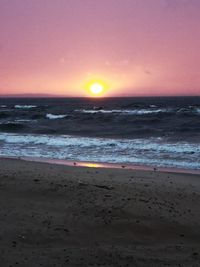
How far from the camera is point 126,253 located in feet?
15.0

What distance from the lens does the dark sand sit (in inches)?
175

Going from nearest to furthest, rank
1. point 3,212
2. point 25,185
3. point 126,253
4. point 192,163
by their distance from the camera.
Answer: point 126,253, point 3,212, point 25,185, point 192,163

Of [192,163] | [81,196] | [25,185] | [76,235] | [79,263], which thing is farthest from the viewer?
[192,163]

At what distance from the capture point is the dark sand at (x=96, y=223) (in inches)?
175

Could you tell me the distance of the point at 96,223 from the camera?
17.7 ft

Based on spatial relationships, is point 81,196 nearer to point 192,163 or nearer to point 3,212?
point 3,212

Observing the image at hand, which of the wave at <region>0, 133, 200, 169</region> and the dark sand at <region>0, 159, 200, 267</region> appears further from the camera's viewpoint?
the wave at <region>0, 133, 200, 169</region>

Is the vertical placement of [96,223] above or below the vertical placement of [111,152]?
above

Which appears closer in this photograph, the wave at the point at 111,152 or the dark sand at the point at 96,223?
the dark sand at the point at 96,223

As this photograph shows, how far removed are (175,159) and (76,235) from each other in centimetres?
861

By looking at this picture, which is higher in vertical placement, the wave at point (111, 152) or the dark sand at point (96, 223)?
the dark sand at point (96, 223)

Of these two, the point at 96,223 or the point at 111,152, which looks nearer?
the point at 96,223

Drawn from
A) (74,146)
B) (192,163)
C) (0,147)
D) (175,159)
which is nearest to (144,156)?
(175,159)

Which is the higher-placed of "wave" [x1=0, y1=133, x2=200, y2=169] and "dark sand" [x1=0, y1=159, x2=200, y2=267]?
"dark sand" [x1=0, y1=159, x2=200, y2=267]
